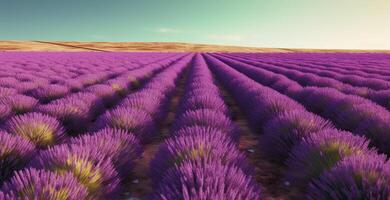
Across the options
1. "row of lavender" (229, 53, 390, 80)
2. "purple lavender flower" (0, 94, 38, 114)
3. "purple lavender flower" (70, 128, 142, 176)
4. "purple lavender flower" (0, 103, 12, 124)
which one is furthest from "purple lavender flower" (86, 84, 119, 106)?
"row of lavender" (229, 53, 390, 80)

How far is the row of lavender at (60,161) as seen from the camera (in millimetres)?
1885

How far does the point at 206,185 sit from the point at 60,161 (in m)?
1.16

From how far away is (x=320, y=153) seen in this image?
8.15 ft

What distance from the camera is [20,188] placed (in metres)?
1.86

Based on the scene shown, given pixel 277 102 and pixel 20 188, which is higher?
pixel 20 188

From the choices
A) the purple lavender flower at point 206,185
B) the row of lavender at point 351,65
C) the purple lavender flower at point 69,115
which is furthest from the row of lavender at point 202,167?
the row of lavender at point 351,65

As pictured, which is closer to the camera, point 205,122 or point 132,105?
point 205,122

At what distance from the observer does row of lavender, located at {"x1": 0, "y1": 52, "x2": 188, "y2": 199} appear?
1.88 m

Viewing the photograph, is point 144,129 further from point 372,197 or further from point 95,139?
point 372,197

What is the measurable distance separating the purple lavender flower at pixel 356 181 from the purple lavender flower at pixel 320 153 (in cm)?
29

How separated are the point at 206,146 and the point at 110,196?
0.81 metres

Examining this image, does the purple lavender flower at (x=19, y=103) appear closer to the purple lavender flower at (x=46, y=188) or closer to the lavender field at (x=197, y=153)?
the lavender field at (x=197, y=153)

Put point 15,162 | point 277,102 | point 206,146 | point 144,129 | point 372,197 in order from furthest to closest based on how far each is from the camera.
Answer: point 277,102, point 144,129, point 15,162, point 206,146, point 372,197

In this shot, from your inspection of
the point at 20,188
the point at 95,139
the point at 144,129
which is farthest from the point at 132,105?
the point at 20,188
